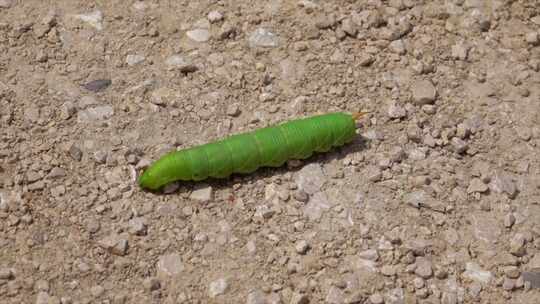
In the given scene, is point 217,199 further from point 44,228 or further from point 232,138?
point 44,228

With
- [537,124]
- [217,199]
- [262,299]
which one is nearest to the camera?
[262,299]

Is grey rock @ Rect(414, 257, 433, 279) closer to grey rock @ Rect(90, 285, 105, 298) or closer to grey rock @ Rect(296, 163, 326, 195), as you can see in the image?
grey rock @ Rect(296, 163, 326, 195)

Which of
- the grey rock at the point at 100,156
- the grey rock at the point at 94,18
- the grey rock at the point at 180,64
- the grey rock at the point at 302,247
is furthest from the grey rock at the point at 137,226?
the grey rock at the point at 94,18

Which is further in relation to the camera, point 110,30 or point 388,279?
point 110,30

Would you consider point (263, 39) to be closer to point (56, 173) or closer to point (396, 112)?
point (396, 112)

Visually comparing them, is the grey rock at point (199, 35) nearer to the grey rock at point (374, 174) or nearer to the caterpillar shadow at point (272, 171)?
the caterpillar shadow at point (272, 171)

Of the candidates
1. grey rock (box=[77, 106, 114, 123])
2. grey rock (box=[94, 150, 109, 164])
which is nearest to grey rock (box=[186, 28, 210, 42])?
grey rock (box=[77, 106, 114, 123])

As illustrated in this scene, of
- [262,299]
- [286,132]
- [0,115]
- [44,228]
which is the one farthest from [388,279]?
[0,115]
